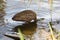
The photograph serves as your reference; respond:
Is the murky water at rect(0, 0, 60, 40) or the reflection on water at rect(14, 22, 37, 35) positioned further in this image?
the murky water at rect(0, 0, 60, 40)

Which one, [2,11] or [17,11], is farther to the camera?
[2,11]

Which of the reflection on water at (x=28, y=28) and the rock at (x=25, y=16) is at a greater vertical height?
the rock at (x=25, y=16)

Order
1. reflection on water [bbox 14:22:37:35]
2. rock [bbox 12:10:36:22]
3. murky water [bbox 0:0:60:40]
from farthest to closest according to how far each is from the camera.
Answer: rock [bbox 12:10:36:22] → murky water [bbox 0:0:60:40] → reflection on water [bbox 14:22:37:35]

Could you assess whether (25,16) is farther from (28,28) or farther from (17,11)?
(17,11)

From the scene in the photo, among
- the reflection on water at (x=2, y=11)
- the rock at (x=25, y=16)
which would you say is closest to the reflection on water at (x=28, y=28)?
the rock at (x=25, y=16)

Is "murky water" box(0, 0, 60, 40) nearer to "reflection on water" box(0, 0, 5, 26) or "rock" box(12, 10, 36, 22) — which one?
"reflection on water" box(0, 0, 5, 26)

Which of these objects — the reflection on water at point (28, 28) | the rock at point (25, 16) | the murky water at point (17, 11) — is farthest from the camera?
the rock at point (25, 16)

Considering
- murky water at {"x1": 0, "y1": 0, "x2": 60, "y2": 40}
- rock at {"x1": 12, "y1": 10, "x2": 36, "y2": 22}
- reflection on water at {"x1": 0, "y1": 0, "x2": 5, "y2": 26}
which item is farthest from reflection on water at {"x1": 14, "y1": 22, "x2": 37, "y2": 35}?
reflection on water at {"x1": 0, "y1": 0, "x2": 5, "y2": 26}

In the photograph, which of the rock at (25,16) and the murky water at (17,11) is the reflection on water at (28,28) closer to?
the murky water at (17,11)

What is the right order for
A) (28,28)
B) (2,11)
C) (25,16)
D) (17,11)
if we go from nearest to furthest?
1. (28,28)
2. (25,16)
3. (17,11)
4. (2,11)

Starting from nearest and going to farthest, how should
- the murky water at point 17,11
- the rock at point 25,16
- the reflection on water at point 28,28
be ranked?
the reflection on water at point 28,28 → the murky water at point 17,11 → the rock at point 25,16

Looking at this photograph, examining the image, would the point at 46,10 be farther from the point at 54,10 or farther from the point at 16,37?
the point at 16,37

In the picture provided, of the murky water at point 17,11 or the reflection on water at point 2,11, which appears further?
the reflection on water at point 2,11

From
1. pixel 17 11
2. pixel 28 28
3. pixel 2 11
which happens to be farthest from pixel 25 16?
pixel 2 11
